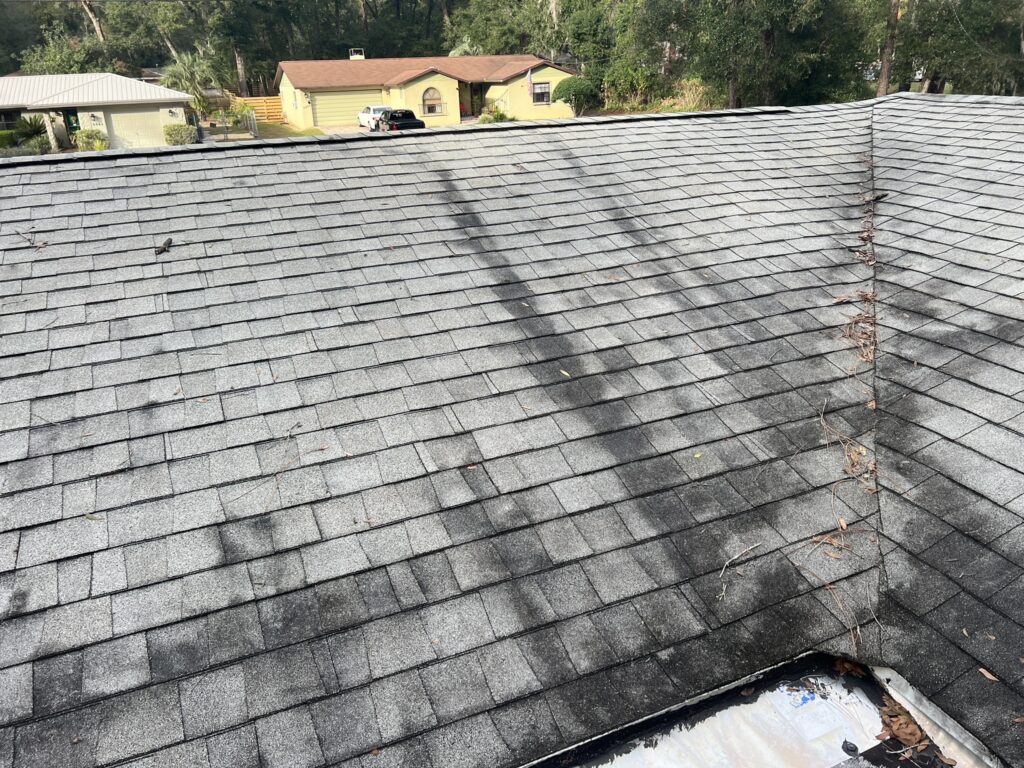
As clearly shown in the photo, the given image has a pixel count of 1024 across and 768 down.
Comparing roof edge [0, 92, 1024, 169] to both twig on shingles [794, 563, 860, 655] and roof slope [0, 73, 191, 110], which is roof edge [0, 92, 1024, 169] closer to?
twig on shingles [794, 563, 860, 655]

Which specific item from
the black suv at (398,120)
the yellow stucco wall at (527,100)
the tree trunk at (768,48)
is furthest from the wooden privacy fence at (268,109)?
the tree trunk at (768,48)

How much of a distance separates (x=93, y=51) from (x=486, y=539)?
58343mm

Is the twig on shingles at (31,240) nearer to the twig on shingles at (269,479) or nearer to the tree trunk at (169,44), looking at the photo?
the twig on shingles at (269,479)

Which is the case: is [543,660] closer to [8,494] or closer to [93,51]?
[8,494]

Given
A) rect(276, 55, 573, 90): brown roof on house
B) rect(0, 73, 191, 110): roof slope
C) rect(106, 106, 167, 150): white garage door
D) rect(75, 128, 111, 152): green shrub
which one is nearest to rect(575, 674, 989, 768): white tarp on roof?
rect(75, 128, 111, 152): green shrub

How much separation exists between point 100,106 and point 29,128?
302cm

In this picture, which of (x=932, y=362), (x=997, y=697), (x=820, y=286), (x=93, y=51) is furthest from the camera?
(x=93, y=51)

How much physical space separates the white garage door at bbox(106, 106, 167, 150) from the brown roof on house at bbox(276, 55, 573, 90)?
9043 millimetres

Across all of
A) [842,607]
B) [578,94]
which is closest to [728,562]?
[842,607]

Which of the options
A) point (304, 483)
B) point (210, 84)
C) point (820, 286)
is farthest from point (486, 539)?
point (210, 84)

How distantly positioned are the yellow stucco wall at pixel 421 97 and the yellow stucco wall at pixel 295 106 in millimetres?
4747

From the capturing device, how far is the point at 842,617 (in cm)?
295

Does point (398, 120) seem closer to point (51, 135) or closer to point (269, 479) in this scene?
point (51, 135)

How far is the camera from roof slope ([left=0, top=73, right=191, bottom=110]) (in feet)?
89.2
